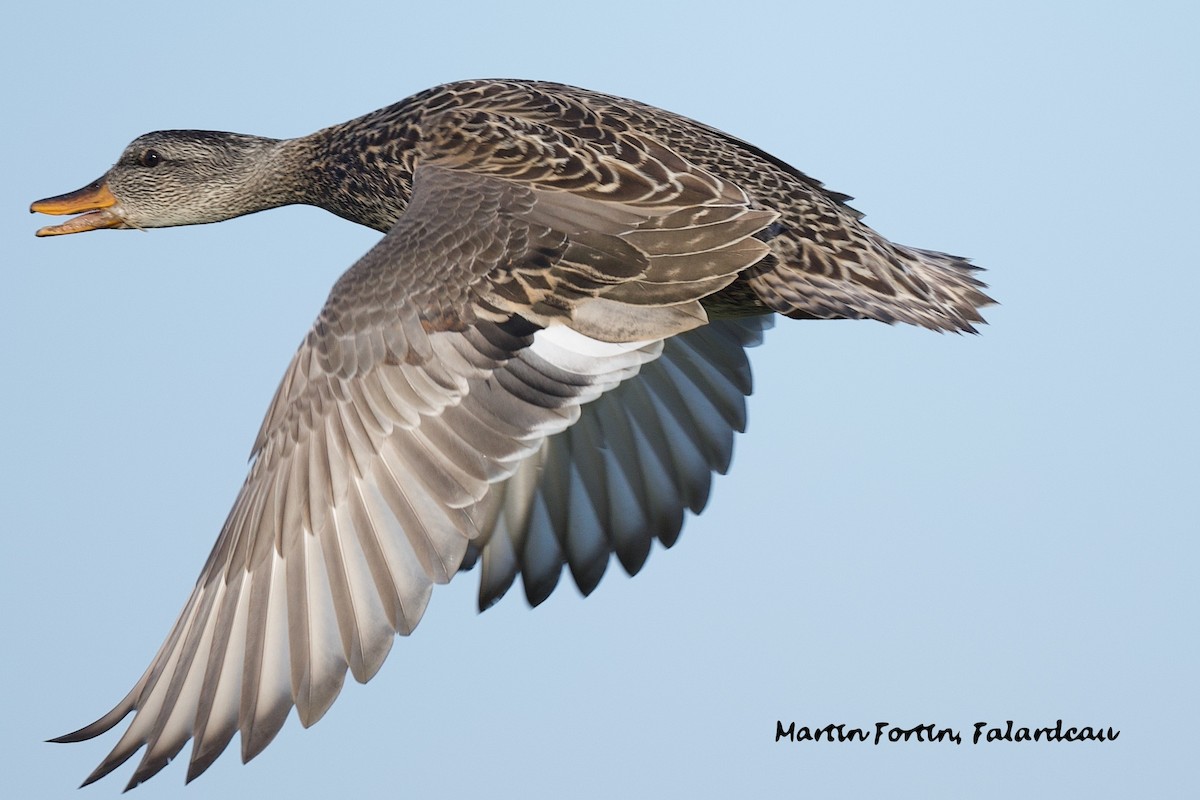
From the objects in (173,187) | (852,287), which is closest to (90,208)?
(173,187)

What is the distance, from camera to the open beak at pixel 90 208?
7.83 metres

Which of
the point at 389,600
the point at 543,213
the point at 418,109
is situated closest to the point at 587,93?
the point at 418,109

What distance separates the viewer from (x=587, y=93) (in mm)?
6668

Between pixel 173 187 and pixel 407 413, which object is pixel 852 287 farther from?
pixel 173 187

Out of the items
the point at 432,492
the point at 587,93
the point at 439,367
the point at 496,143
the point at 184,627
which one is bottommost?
the point at 184,627

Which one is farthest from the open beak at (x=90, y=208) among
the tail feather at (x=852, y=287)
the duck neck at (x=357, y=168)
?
the tail feather at (x=852, y=287)

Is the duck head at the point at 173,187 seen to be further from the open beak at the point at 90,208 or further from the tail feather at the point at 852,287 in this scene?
the tail feather at the point at 852,287

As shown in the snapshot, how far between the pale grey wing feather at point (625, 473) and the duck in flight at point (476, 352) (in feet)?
0.06

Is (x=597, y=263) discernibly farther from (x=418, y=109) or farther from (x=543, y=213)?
(x=418, y=109)

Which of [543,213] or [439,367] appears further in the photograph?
[543,213]

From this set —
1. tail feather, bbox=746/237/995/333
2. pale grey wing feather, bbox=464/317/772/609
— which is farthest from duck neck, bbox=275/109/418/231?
tail feather, bbox=746/237/995/333

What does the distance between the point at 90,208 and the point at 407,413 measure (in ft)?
12.0

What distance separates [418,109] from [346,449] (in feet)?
6.99

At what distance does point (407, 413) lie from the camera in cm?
504
